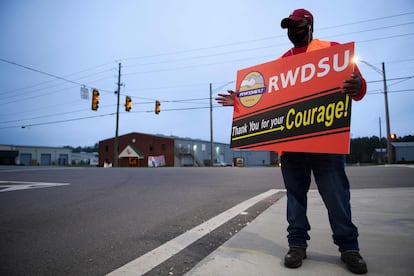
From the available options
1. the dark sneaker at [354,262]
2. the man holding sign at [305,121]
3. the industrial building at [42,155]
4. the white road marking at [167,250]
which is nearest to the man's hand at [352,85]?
the man holding sign at [305,121]

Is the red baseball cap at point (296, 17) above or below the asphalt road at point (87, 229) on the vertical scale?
above

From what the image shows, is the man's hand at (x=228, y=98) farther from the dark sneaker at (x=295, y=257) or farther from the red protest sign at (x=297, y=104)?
the dark sneaker at (x=295, y=257)

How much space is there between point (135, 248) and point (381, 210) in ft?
10.4

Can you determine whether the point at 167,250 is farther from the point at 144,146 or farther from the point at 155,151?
the point at 144,146

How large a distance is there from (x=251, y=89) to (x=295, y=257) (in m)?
1.39

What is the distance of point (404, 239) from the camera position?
80.0 inches

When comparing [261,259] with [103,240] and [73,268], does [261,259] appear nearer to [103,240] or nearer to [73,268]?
[73,268]

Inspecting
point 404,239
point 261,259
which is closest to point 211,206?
point 261,259

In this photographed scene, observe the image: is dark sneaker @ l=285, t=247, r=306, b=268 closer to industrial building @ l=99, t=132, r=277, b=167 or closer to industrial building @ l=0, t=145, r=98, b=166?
industrial building @ l=99, t=132, r=277, b=167

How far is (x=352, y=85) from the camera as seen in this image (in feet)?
5.30

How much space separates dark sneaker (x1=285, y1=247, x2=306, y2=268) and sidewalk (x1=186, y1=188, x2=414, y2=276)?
0.13 feet

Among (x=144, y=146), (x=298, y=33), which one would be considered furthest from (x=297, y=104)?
(x=144, y=146)

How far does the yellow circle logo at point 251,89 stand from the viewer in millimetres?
2104

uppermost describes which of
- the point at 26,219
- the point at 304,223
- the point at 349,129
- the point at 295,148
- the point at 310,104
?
the point at 310,104
